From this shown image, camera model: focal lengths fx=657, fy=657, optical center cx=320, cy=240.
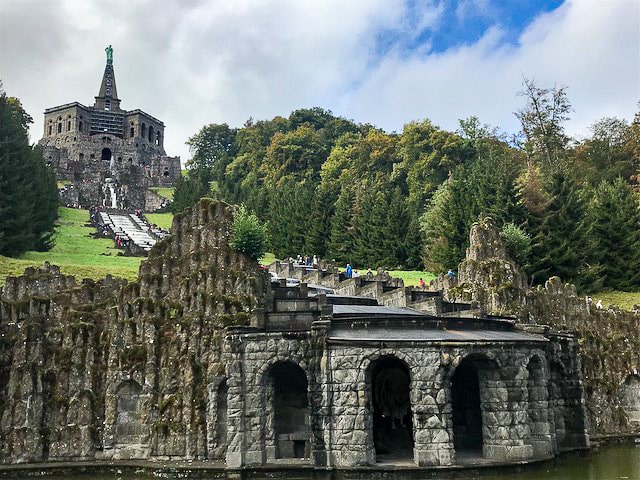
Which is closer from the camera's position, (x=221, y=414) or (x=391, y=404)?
(x=221, y=414)

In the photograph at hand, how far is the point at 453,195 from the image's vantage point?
6091cm

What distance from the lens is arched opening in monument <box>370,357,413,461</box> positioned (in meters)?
28.4

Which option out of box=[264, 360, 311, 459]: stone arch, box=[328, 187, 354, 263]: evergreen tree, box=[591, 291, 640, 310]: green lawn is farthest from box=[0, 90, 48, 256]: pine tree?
box=[591, 291, 640, 310]: green lawn

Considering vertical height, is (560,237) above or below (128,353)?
above

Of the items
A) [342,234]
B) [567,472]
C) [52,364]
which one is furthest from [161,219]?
[567,472]

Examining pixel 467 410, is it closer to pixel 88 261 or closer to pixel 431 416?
pixel 431 416

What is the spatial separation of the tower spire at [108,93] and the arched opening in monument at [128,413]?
466 ft

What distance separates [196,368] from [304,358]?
19.8 feet

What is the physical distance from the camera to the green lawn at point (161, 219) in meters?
92.5

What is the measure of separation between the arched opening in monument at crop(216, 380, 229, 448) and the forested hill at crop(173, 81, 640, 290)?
27.3 meters

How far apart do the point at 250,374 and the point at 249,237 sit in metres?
7.43

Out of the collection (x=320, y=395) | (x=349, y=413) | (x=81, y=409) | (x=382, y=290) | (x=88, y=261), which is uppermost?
(x=88, y=261)

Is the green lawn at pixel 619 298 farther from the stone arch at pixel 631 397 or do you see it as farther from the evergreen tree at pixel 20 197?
the evergreen tree at pixel 20 197

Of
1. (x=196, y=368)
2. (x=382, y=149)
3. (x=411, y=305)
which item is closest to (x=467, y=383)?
(x=411, y=305)
